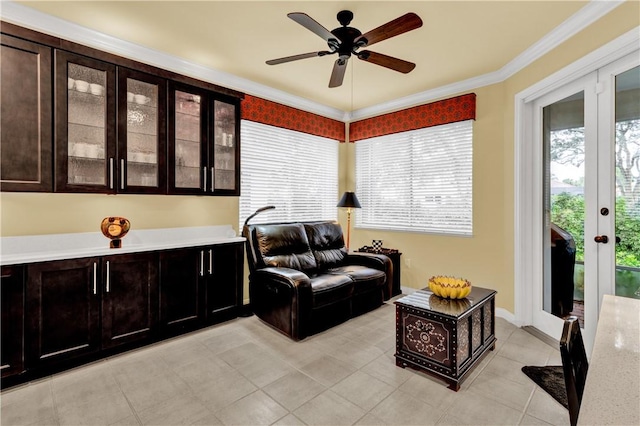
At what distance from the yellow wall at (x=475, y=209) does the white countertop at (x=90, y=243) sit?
0.06 m

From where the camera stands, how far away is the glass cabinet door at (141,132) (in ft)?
9.46

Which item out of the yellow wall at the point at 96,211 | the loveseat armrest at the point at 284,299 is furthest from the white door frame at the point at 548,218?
the yellow wall at the point at 96,211

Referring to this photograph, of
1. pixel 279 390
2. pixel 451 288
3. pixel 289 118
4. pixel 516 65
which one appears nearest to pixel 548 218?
pixel 451 288

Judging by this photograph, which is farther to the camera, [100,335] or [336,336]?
[336,336]

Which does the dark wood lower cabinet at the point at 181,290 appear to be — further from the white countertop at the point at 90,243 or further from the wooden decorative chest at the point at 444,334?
the wooden decorative chest at the point at 444,334

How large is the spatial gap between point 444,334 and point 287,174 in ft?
9.87

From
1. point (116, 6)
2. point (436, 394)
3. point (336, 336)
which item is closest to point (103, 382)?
point (336, 336)

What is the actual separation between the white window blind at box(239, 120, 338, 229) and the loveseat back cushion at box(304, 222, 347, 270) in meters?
0.50

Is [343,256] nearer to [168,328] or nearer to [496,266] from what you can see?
[496,266]

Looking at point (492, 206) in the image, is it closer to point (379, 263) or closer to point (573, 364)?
point (379, 263)

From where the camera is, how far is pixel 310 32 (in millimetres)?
2828

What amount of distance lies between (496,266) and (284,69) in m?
3.32

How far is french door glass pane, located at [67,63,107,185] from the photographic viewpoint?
2.64 metres

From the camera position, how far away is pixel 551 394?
2184mm
